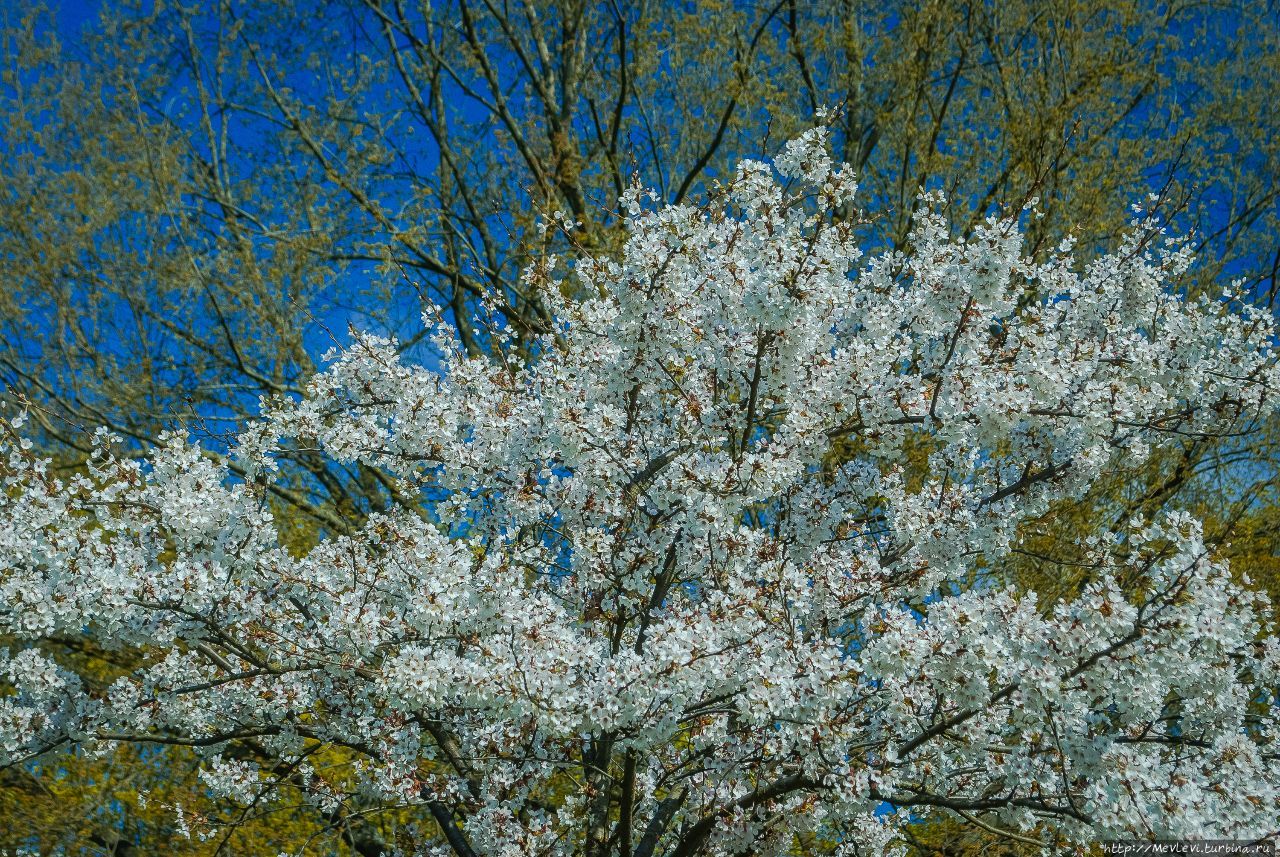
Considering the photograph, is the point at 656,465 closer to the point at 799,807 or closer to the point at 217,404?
the point at 799,807

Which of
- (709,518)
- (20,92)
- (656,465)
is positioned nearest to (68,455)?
(20,92)

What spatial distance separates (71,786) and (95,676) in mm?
1459

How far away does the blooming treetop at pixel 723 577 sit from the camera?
15.8 feet

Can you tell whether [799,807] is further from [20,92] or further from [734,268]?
[20,92]

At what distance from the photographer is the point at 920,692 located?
5246mm

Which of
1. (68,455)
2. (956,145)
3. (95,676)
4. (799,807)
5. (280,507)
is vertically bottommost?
(799,807)

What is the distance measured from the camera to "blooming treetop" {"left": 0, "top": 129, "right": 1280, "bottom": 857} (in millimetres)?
4820

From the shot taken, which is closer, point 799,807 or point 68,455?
point 799,807

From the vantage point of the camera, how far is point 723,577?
5.67 meters

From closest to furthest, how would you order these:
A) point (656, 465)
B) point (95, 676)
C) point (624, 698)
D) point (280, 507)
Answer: point (624, 698) < point (656, 465) < point (95, 676) < point (280, 507)

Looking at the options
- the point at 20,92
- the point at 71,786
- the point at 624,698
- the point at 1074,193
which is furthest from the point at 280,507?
the point at 1074,193

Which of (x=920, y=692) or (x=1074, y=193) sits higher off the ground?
(x=1074, y=193)

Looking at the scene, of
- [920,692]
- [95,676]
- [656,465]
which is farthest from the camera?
[95,676]

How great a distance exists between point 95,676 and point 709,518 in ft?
32.4
